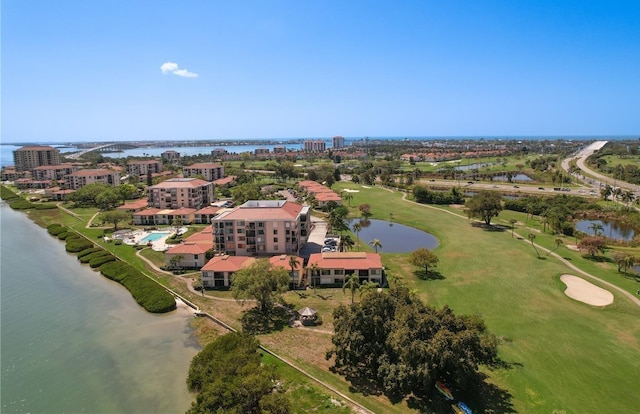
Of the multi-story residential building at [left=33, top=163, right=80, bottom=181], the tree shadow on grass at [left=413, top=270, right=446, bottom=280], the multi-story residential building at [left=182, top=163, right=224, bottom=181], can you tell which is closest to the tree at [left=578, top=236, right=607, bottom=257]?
the tree shadow on grass at [left=413, top=270, right=446, bottom=280]

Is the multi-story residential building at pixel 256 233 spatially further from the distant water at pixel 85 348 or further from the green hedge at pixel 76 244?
the green hedge at pixel 76 244

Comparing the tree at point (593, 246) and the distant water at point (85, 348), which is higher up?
the tree at point (593, 246)

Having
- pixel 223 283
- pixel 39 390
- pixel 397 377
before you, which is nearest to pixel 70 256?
pixel 223 283

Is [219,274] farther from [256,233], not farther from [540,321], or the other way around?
[540,321]

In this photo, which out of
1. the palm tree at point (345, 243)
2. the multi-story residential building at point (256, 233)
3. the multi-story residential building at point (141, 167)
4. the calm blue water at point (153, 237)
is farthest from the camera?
the multi-story residential building at point (141, 167)

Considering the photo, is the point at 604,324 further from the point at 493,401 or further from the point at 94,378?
the point at 94,378

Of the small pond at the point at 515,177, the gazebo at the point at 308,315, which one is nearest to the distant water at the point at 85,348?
the gazebo at the point at 308,315

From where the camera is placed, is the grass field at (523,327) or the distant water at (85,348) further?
the distant water at (85,348)
